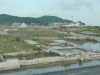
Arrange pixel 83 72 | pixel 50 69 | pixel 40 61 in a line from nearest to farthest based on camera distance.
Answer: pixel 83 72 → pixel 50 69 → pixel 40 61

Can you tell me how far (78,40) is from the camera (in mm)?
18625

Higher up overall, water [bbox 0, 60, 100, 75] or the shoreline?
the shoreline

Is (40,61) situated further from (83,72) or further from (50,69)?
(83,72)

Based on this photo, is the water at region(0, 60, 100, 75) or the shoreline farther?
the shoreline

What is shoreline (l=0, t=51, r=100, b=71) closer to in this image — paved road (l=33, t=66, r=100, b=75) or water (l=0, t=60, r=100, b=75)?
water (l=0, t=60, r=100, b=75)

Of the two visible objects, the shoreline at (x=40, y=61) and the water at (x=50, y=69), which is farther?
the shoreline at (x=40, y=61)

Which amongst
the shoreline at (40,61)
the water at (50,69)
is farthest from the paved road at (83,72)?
the shoreline at (40,61)

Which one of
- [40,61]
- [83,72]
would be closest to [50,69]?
[40,61]

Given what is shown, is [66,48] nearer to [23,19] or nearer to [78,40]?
[78,40]

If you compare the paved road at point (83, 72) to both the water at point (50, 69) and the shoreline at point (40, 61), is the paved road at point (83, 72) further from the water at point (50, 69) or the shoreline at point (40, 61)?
the shoreline at point (40, 61)

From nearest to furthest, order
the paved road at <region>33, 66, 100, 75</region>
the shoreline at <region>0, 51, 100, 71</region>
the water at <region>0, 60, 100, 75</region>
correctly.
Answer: the paved road at <region>33, 66, 100, 75</region>
the water at <region>0, 60, 100, 75</region>
the shoreline at <region>0, 51, 100, 71</region>

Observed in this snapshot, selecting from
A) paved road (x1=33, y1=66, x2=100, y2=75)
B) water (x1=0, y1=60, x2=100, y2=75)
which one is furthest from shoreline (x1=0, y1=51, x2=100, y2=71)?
paved road (x1=33, y1=66, x2=100, y2=75)

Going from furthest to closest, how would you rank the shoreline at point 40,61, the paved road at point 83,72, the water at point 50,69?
1. the shoreline at point 40,61
2. the water at point 50,69
3. the paved road at point 83,72

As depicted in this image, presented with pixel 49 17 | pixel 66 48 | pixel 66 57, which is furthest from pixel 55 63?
pixel 49 17
